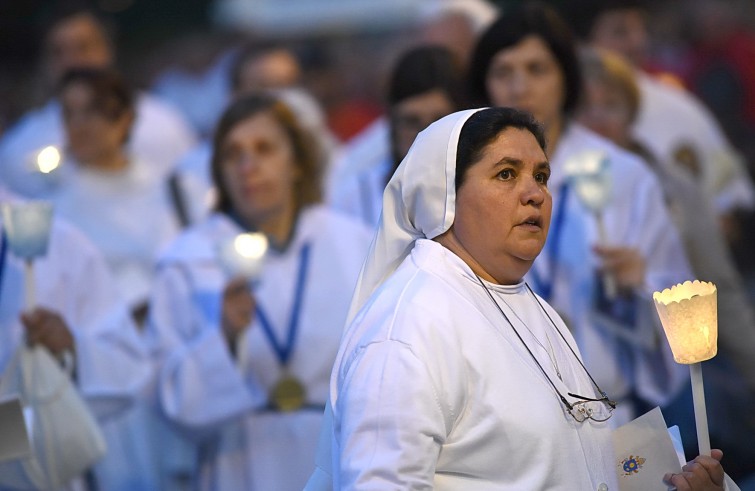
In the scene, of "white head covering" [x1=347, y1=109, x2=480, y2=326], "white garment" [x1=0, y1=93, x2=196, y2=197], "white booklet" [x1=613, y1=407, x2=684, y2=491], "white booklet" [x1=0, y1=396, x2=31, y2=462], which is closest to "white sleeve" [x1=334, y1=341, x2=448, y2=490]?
"white head covering" [x1=347, y1=109, x2=480, y2=326]

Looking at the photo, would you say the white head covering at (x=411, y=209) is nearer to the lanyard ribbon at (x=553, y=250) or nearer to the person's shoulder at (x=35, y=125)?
the lanyard ribbon at (x=553, y=250)

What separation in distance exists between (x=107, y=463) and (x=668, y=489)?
359cm

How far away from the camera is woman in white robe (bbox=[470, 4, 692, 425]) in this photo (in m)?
6.12

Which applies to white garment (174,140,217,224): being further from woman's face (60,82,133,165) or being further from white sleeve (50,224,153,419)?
white sleeve (50,224,153,419)

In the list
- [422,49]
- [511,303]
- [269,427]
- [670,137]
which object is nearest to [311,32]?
[670,137]

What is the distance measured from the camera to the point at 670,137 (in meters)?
8.84

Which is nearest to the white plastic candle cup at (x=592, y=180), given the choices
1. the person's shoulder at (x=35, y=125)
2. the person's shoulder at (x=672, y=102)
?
the person's shoulder at (x=672, y=102)

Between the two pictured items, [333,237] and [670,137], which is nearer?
[333,237]

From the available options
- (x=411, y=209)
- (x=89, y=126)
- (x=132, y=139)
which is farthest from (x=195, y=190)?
(x=411, y=209)

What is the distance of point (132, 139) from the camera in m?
9.33

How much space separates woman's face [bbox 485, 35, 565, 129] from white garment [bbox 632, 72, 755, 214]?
2.06 m

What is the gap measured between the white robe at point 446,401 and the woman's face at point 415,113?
9.23 ft

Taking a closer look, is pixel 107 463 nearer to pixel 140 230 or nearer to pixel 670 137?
pixel 140 230

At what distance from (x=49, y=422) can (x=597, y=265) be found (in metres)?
2.49
